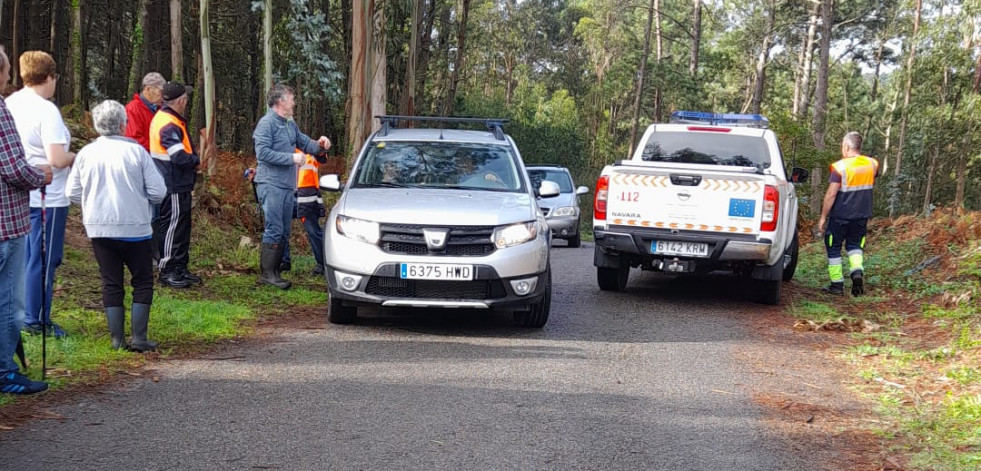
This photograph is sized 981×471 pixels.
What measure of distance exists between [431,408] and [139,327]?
7.95 ft

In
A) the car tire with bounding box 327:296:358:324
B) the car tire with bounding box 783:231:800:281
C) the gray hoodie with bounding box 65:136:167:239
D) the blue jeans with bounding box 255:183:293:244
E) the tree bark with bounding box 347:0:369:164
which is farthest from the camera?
the tree bark with bounding box 347:0:369:164

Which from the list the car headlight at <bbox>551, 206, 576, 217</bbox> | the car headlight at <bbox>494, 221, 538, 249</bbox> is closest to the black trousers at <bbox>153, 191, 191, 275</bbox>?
the car headlight at <bbox>494, 221, 538, 249</bbox>

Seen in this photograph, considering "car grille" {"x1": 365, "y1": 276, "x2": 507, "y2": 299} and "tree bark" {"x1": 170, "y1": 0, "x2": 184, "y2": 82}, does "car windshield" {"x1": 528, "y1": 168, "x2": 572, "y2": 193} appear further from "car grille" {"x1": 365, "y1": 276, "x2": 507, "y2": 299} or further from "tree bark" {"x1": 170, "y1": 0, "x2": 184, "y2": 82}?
"car grille" {"x1": 365, "y1": 276, "x2": 507, "y2": 299}

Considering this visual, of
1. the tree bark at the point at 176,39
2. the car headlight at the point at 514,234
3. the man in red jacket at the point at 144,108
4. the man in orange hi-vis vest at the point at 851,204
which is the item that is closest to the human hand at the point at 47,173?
the car headlight at the point at 514,234

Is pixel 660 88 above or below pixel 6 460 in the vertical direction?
above

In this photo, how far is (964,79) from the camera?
44.3 meters

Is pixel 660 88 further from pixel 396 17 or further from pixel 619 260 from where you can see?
pixel 619 260

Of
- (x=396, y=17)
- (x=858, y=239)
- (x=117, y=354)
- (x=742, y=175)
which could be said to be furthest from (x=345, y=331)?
(x=396, y=17)

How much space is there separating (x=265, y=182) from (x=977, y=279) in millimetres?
→ 8387

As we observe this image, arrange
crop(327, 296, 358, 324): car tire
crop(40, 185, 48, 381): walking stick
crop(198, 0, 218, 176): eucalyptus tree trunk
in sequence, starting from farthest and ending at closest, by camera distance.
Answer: crop(198, 0, 218, 176): eucalyptus tree trunk
crop(327, 296, 358, 324): car tire
crop(40, 185, 48, 381): walking stick

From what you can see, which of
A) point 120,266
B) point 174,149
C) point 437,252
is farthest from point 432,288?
point 174,149

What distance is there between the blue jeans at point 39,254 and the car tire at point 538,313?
12.7ft

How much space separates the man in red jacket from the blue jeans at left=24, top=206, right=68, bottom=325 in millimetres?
2517

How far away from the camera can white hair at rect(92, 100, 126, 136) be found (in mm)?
6293
